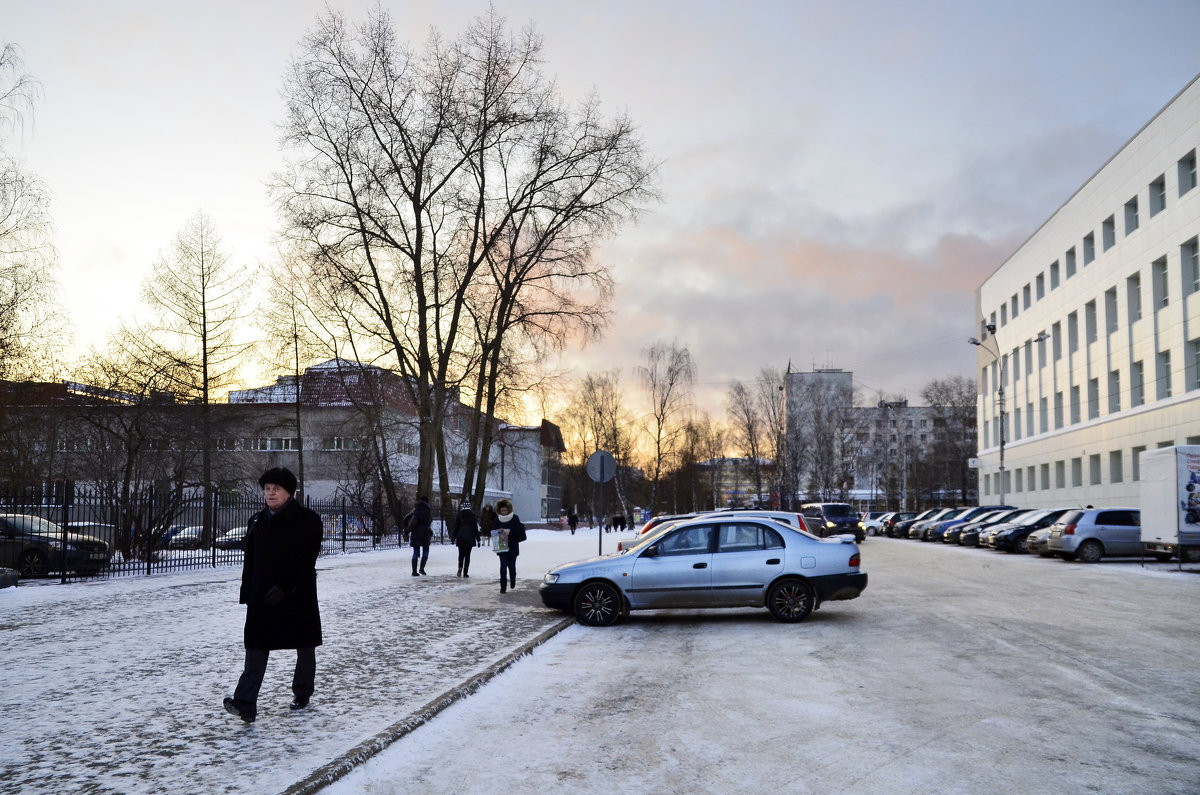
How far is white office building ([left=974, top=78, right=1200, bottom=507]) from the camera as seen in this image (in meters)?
39.9

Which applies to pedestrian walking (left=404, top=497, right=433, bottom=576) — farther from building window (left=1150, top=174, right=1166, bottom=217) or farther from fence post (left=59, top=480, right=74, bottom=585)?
building window (left=1150, top=174, right=1166, bottom=217)

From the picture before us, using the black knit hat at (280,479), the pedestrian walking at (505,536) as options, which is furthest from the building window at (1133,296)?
the black knit hat at (280,479)

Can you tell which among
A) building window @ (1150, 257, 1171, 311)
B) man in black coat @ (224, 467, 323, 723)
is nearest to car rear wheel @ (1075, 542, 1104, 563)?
building window @ (1150, 257, 1171, 311)

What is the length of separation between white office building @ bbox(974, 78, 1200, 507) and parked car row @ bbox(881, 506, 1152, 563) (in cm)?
652

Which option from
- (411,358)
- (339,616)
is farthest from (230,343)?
(339,616)

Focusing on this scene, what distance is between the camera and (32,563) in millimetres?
21531

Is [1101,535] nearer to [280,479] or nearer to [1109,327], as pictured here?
[1109,327]

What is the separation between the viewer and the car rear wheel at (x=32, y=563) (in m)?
21.4

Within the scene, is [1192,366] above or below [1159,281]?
below

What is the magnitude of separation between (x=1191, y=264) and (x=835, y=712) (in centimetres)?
3950

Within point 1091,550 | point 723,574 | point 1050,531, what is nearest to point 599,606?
point 723,574

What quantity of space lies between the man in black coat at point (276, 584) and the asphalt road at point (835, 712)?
1.24 metres

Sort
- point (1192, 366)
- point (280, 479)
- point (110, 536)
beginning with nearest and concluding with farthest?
point (280, 479)
point (110, 536)
point (1192, 366)

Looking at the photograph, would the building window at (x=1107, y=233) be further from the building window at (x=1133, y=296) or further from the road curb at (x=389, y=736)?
the road curb at (x=389, y=736)
